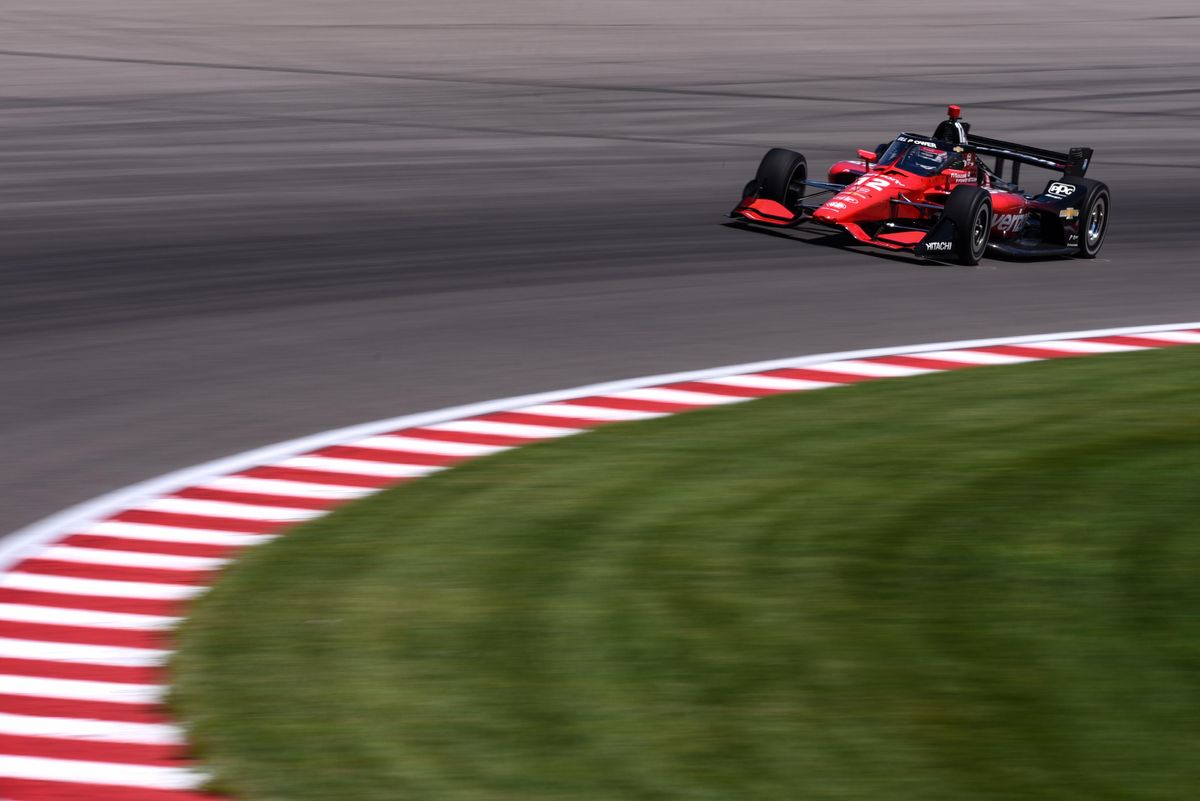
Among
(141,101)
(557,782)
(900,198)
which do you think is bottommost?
(557,782)

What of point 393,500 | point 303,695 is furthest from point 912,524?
point 303,695

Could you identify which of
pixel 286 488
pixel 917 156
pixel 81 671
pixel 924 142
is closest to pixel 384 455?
pixel 286 488

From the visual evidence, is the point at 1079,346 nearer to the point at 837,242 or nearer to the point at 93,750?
the point at 837,242

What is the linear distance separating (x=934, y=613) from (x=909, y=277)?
8.09 m

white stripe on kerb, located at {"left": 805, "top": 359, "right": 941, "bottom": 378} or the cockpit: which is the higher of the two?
the cockpit

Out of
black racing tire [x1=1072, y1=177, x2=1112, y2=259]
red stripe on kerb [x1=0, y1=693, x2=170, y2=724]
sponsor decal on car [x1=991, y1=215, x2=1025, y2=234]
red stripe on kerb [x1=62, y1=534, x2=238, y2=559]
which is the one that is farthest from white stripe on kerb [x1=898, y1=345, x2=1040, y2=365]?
red stripe on kerb [x1=0, y1=693, x2=170, y2=724]

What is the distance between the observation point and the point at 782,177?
15539 millimetres

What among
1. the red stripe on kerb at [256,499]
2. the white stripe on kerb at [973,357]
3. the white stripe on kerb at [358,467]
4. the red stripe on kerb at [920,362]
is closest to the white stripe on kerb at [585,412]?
the white stripe on kerb at [358,467]

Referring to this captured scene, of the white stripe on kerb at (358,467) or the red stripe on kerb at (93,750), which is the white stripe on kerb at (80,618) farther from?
the white stripe on kerb at (358,467)

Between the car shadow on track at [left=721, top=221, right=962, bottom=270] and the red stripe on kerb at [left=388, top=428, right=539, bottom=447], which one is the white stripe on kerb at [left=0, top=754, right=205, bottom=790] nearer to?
the red stripe on kerb at [left=388, top=428, right=539, bottom=447]

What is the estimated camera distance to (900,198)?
1496 cm

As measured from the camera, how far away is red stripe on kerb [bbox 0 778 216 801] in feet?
16.6

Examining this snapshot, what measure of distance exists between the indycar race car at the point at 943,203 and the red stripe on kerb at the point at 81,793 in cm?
1053

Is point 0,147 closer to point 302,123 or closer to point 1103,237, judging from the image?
point 302,123
